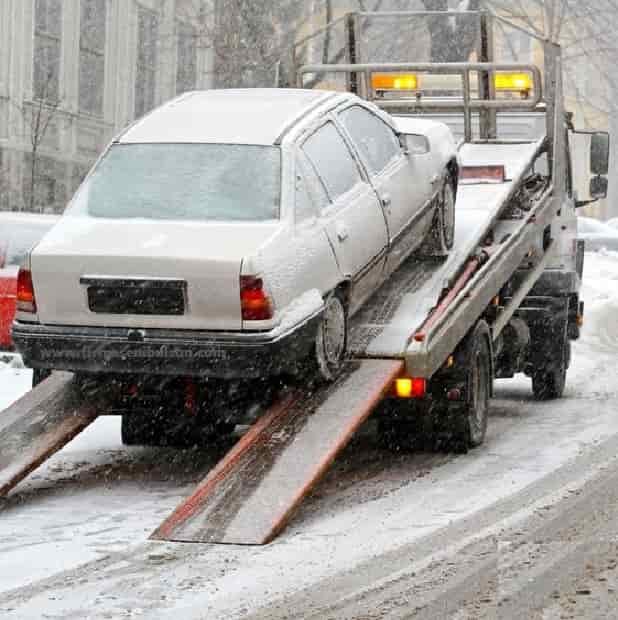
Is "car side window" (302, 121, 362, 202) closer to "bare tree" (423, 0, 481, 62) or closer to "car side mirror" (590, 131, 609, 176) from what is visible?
"car side mirror" (590, 131, 609, 176)

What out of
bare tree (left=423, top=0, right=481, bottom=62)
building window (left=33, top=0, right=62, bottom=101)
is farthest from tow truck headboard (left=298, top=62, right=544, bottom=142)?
building window (left=33, top=0, right=62, bottom=101)

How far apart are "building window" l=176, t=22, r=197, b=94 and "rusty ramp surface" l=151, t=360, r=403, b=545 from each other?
26.3 metres

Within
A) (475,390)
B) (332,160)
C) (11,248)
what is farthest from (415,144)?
(11,248)

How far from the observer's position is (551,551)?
7719 millimetres

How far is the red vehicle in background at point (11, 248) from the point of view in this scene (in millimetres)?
16641

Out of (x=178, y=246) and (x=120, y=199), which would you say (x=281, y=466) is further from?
(x=120, y=199)

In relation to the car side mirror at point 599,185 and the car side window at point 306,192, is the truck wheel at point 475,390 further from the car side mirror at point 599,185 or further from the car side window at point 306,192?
the car side mirror at point 599,185

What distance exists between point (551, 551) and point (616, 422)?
5.11m

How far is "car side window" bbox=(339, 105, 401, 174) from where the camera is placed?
36.8ft

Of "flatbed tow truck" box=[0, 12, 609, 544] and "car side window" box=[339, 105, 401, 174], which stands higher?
"car side window" box=[339, 105, 401, 174]

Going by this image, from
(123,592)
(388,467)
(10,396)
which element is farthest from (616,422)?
(123,592)

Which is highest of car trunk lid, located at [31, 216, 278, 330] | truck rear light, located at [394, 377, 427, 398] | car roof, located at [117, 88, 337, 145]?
car roof, located at [117, 88, 337, 145]

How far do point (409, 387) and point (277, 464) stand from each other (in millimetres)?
1506

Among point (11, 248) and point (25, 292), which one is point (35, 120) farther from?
point (25, 292)
